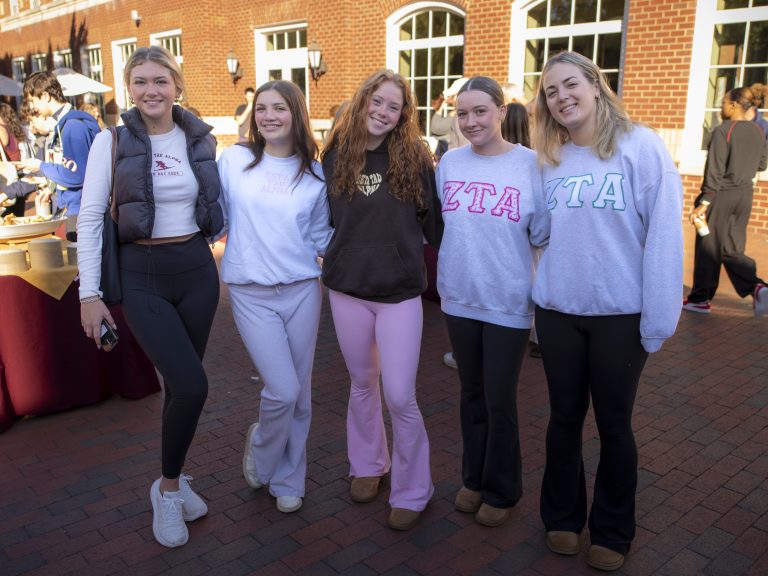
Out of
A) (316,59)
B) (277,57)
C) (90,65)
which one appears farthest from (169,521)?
(90,65)

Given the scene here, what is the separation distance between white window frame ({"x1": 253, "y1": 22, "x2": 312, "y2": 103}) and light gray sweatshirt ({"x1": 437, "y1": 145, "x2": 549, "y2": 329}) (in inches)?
520

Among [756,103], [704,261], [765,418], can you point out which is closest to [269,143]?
[765,418]

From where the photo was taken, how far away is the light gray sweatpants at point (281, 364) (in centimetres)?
299

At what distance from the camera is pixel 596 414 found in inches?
105

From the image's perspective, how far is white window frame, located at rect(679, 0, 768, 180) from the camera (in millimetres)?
9047

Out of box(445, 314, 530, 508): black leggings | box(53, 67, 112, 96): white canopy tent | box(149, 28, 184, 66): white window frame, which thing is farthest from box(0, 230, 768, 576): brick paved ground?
box(149, 28, 184, 66): white window frame

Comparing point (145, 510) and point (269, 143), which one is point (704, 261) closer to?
point (269, 143)

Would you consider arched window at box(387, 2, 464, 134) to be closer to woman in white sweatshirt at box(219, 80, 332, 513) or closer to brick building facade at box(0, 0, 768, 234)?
brick building facade at box(0, 0, 768, 234)

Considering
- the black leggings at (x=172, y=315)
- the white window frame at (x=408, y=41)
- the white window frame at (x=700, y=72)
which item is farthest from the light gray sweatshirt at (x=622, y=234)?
the white window frame at (x=408, y=41)

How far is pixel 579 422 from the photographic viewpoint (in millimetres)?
2764

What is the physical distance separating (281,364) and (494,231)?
1059 mm

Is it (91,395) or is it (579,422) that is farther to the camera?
(91,395)

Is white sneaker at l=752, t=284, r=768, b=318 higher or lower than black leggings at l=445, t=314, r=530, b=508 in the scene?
lower

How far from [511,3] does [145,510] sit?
10128mm
